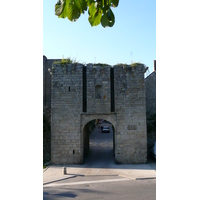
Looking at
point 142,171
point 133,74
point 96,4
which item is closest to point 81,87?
point 133,74

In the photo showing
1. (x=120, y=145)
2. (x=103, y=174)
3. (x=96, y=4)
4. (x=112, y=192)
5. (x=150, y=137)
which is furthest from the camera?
(x=150, y=137)

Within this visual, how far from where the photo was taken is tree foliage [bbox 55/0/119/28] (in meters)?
2.20

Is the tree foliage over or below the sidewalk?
over

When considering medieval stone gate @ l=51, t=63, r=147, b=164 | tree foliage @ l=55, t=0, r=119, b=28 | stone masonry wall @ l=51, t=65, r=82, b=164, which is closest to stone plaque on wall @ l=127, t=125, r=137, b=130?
medieval stone gate @ l=51, t=63, r=147, b=164

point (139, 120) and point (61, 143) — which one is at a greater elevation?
point (139, 120)

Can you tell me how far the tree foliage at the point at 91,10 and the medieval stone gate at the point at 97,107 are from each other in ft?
31.3

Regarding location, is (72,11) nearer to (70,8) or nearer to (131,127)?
(70,8)

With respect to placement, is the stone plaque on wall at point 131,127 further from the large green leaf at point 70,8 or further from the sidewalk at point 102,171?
the large green leaf at point 70,8

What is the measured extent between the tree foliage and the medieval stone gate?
9530mm

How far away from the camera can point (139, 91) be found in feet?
40.0

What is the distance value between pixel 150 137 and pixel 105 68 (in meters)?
5.91

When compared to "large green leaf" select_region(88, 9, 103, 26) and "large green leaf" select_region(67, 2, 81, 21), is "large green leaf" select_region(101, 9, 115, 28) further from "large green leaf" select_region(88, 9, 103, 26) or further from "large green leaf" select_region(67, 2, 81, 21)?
"large green leaf" select_region(67, 2, 81, 21)

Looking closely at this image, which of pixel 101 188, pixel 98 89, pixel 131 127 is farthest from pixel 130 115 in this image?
pixel 101 188

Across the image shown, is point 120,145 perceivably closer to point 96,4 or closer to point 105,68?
point 105,68
